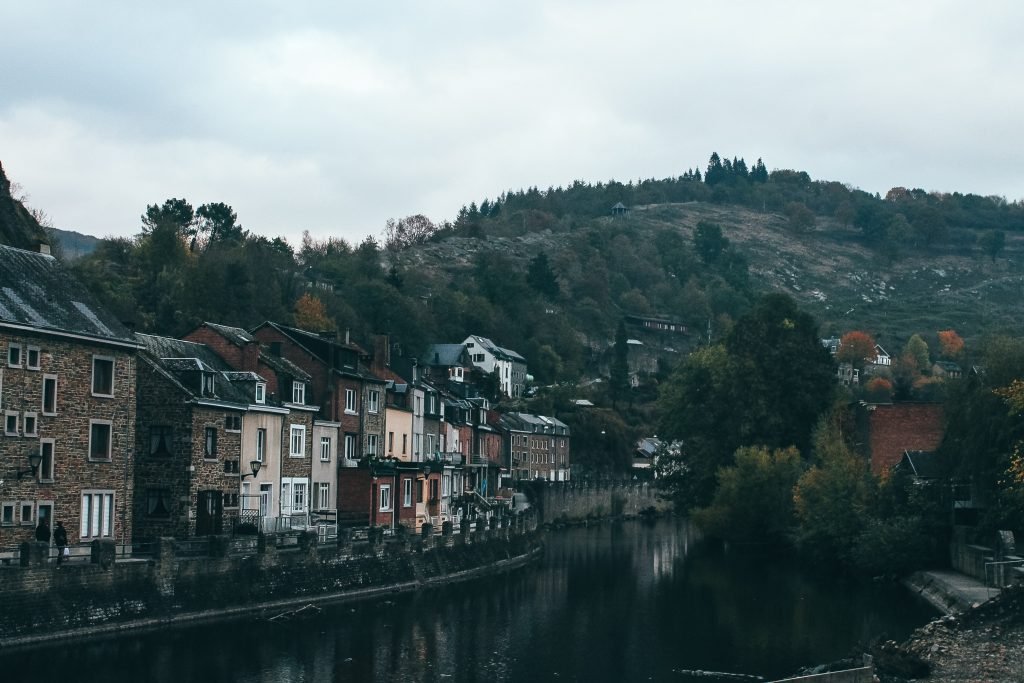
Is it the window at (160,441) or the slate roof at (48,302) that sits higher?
the slate roof at (48,302)

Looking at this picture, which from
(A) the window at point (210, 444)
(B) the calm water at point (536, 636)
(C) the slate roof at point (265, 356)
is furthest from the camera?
(C) the slate roof at point (265, 356)

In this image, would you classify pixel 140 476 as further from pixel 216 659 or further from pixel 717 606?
pixel 717 606

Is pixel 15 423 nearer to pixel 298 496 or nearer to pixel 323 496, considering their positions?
pixel 298 496

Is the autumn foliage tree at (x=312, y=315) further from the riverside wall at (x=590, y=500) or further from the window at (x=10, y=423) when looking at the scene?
the window at (x=10, y=423)

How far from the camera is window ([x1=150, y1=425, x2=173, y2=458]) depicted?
52.7 m

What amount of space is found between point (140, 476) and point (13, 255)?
33.7 feet

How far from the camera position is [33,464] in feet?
144

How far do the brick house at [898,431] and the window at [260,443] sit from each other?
4149 cm

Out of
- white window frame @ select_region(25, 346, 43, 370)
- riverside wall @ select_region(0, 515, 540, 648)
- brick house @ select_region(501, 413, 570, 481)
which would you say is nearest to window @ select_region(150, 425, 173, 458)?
riverside wall @ select_region(0, 515, 540, 648)

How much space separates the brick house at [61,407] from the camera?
146ft

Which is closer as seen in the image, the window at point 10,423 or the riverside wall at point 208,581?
the riverside wall at point 208,581

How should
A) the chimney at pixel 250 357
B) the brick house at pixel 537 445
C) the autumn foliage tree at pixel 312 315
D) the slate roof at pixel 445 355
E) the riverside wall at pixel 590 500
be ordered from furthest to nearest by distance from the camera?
the slate roof at pixel 445 355, the brick house at pixel 537 445, the autumn foliage tree at pixel 312 315, the riverside wall at pixel 590 500, the chimney at pixel 250 357

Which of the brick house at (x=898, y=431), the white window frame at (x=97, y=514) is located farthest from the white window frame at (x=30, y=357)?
the brick house at (x=898, y=431)

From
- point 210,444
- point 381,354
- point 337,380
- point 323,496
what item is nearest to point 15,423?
point 210,444
